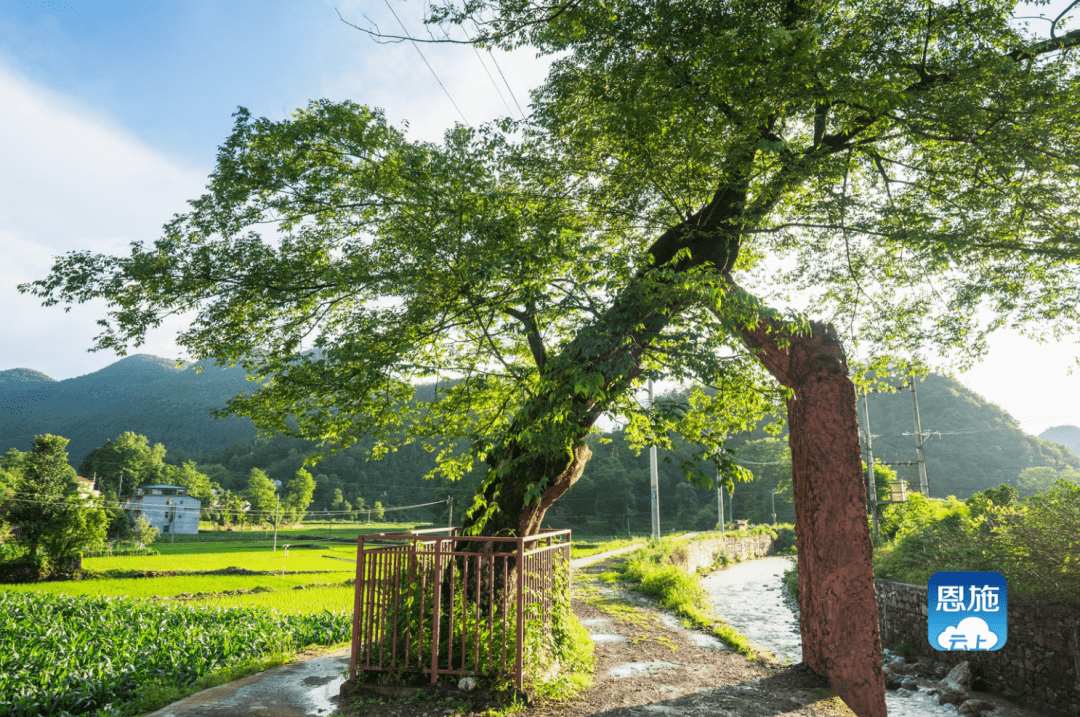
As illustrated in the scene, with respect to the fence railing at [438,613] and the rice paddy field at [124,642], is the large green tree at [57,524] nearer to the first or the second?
the rice paddy field at [124,642]

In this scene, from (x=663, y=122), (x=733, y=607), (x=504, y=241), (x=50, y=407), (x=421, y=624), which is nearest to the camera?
(x=421, y=624)

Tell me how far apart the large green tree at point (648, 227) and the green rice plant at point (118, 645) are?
126 inches

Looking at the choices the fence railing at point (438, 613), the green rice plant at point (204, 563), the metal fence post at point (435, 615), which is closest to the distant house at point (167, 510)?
the green rice plant at point (204, 563)

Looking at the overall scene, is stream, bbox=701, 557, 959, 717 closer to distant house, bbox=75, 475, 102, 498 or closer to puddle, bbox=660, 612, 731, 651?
puddle, bbox=660, 612, 731, 651

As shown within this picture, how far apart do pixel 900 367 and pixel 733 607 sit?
35.5 ft

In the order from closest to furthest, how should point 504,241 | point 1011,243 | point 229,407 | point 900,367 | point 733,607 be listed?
1. point 504,241
2. point 1011,243
3. point 229,407
4. point 900,367
5. point 733,607

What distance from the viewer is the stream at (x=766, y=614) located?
362 inches

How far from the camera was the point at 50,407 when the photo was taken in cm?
14612

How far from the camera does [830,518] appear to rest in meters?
7.32

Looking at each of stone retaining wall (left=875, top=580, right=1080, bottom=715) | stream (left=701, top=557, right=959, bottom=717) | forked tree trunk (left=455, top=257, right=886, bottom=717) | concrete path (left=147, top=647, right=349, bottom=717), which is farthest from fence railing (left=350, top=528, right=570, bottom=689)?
stone retaining wall (left=875, top=580, right=1080, bottom=715)

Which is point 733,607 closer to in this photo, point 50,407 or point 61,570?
point 61,570

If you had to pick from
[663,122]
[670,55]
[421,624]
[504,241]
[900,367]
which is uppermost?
[670,55]

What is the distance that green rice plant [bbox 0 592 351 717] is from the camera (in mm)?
6289

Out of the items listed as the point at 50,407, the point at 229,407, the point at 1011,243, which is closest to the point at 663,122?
the point at 1011,243
